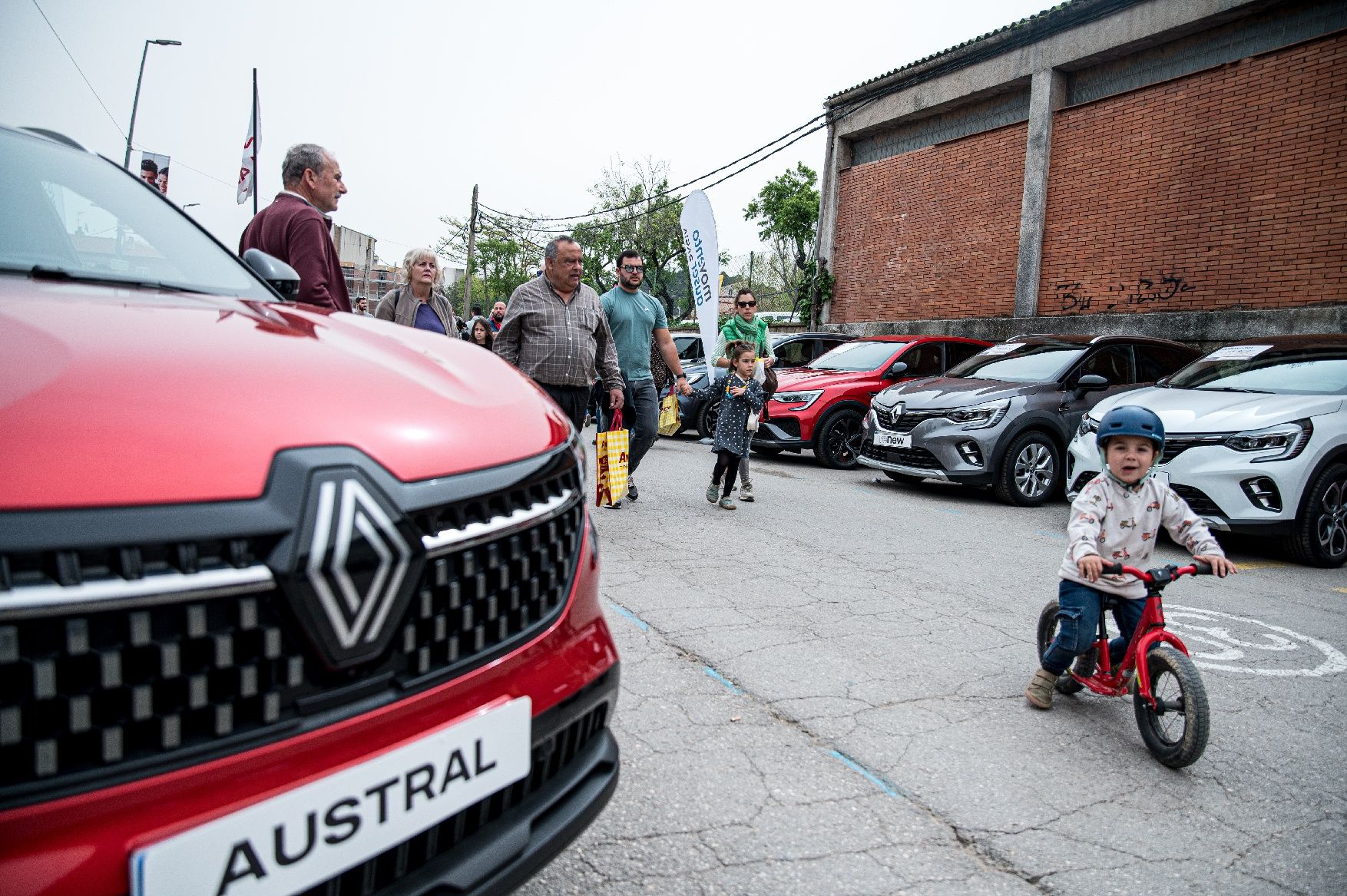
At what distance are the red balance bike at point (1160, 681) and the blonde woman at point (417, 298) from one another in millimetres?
4475

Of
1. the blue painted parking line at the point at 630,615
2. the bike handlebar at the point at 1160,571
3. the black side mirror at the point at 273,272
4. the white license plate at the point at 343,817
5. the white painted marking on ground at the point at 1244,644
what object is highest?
the black side mirror at the point at 273,272

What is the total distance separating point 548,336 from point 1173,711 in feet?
12.2

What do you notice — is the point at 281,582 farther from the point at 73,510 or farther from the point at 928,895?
the point at 928,895

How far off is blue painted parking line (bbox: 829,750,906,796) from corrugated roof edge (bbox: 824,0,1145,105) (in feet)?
49.0

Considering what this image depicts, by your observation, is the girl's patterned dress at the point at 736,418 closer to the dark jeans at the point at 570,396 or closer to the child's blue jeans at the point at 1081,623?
the dark jeans at the point at 570,396

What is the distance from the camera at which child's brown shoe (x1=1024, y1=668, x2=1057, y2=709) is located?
10.3 feet

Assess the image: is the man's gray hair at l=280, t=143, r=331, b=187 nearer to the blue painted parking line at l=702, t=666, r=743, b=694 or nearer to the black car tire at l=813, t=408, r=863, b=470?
the blue painted parking line at l=702, t=666, r=743, b=694

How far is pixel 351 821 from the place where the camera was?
1.17 meters

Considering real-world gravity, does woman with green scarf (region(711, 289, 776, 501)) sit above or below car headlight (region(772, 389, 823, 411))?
above

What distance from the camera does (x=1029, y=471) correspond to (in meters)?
7.89

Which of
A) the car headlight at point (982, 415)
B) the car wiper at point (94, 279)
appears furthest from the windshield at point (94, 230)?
the car headlight at point (982, 415)

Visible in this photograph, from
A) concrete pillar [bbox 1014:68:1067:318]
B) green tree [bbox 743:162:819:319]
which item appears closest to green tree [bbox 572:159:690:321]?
green tree [bbox 743:162:819:319]

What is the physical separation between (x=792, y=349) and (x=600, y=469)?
686 cm

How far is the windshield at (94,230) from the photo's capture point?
204cm
